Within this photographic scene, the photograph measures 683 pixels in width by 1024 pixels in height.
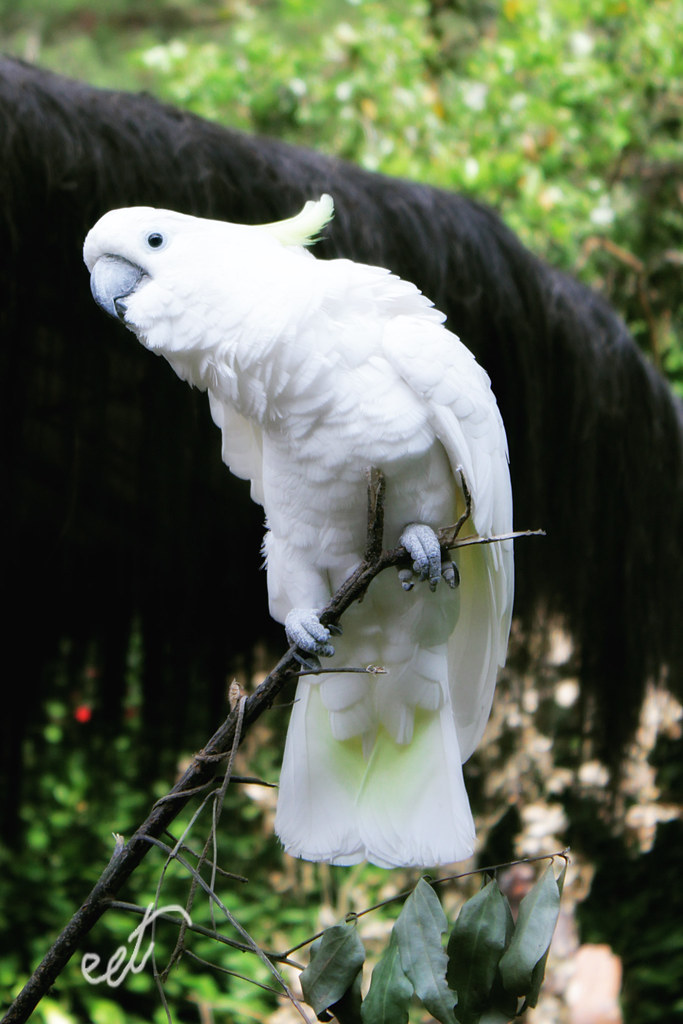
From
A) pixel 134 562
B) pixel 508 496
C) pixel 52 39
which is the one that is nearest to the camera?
pixel 508 496

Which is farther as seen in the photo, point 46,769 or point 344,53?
point 344,53

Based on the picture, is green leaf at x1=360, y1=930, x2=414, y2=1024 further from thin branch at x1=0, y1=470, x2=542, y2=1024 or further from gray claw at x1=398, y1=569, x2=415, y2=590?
gray claw at x1=398, y1=569, x2=415, y2=590

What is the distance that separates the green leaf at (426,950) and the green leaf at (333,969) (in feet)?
0.17

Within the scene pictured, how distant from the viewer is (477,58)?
3375 millimetres

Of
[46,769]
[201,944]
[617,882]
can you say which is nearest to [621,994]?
[617,882]

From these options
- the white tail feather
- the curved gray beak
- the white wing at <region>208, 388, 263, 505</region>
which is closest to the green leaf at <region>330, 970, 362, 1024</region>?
the white tail feather

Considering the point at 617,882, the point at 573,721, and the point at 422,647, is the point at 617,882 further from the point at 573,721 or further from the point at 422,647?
the point at 422,647

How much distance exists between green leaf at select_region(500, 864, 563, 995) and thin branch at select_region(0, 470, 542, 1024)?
1.04 ft

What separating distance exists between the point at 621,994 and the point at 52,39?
4407 millimetres

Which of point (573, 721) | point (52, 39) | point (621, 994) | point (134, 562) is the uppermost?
point (52, 39)

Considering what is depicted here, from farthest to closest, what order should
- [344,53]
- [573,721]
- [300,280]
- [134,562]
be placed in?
[344,53] → [573,721] → [134,562] → [300,280]

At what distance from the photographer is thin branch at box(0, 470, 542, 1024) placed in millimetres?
950
